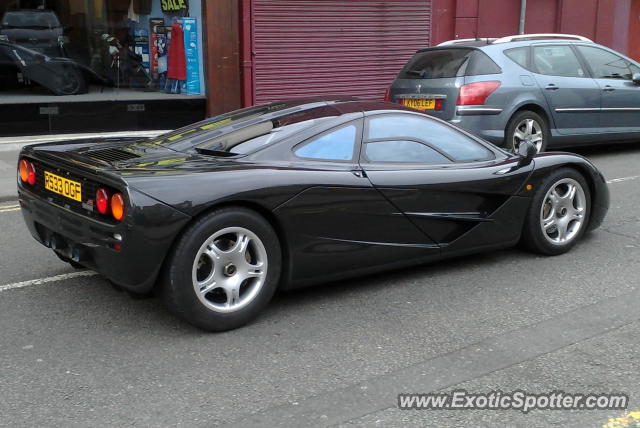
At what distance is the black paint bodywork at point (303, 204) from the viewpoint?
3.91m

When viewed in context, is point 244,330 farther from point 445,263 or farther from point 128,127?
point 128,127

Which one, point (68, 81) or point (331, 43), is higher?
point (331, 43)

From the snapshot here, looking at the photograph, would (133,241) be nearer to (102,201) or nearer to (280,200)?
(102,201)

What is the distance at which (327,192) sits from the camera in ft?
14.6

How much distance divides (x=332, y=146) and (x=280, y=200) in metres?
0.63

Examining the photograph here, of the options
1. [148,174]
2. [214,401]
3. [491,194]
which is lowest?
[214,401]

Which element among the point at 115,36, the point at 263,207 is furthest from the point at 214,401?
the point at 115,36

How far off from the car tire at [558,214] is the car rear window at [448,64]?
377 cm

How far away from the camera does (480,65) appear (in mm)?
9242

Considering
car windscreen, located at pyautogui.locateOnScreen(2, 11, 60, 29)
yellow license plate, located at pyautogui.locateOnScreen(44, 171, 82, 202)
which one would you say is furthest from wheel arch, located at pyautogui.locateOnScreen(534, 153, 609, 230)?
car windscreen, located at pyautogui.locateOnScreen(2, 11, 60, 29)

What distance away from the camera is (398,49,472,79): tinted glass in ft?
30.7

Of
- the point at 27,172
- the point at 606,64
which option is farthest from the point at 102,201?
the point at 606,64

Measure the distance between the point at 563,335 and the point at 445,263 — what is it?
1.48 metres

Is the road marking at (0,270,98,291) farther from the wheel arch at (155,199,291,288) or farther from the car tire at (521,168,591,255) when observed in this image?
the car tire at (521,168,591,255)
